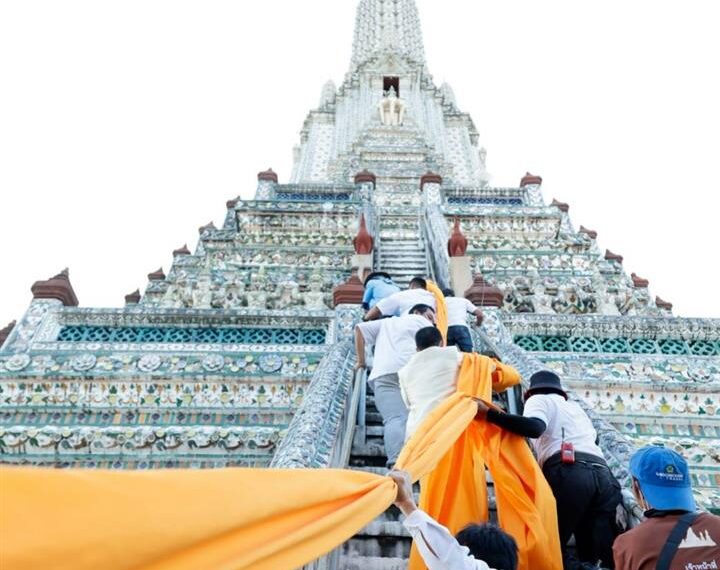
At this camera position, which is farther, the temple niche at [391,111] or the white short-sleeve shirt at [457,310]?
the temple niche at [391,111]

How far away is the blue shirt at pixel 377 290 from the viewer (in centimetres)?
628

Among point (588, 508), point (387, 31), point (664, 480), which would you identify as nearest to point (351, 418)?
point (588, 508)

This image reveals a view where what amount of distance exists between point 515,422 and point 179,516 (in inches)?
80.0

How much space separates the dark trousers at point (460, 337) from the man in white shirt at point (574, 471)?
2.14 metres

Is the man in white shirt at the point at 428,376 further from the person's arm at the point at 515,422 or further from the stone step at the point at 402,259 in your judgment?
the stone step at the point at 402,259

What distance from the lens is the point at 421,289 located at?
18.2 feet

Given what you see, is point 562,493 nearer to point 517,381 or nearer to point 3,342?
point 517,381

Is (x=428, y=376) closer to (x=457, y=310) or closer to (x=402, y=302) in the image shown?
(x=402, y=302)

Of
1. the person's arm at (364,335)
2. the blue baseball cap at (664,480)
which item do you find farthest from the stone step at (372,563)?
the person's arm at (364,335)

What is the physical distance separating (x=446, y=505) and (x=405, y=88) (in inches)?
956

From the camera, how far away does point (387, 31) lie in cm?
3020

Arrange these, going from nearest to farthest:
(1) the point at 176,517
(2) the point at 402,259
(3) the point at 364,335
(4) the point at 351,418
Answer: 1. (1) the point at 176,517
2. (4) the point at 351,418
3. (3) the point at 364,335
4. (2) the point at 402,259

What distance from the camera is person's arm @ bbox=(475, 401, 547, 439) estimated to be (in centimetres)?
320

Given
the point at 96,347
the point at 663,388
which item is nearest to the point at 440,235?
the point at 663,388
